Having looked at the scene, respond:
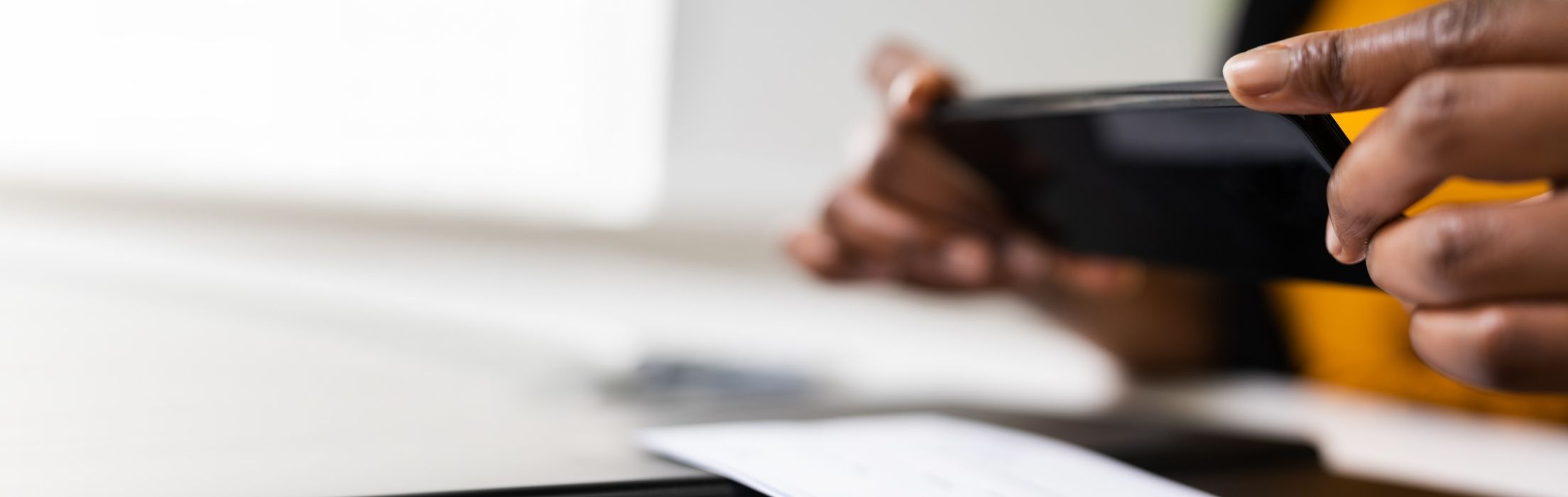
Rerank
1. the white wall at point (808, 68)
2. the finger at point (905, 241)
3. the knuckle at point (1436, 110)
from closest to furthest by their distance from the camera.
→ the knuckle at point (1436, 110) → the finger at point (905, 241) → the white wall at point (808, 68)

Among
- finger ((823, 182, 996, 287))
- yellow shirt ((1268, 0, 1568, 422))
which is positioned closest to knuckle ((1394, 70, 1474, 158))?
finger ((823, 182, 996, 287))

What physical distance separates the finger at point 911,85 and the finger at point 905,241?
9 centimetres

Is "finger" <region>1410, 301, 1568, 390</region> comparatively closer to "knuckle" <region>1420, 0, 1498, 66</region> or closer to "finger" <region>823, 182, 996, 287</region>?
"knuckle" <region>1420, 0, 1498, 66</region>

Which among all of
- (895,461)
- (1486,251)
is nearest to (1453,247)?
(1486,251)

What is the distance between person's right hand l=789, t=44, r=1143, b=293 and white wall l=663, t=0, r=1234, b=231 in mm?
312

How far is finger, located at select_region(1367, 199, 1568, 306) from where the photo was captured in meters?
0.26

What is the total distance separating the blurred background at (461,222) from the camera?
0.51m

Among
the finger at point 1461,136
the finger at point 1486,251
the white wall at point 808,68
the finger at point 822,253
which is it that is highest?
the white wall at point 808,68

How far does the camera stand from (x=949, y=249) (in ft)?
2.37

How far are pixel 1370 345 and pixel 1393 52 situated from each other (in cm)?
76

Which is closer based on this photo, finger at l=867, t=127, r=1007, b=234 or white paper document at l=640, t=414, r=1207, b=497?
white paper document at l=640, t=414, r=1207, b=497

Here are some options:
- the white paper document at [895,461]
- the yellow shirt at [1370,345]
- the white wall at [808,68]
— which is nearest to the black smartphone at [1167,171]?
the white paper document at [895,461]

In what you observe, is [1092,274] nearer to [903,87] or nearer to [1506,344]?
[903,87]

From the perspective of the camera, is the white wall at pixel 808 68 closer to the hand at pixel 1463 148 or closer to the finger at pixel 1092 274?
the finger at pixel 1092 274
